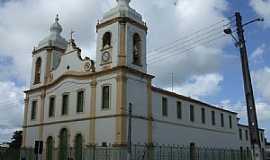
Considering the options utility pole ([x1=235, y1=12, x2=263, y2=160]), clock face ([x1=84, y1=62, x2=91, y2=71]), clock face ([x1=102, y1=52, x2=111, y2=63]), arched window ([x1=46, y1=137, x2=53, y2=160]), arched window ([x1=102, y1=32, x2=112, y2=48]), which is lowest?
arched window ([x1=46, y1=137, x2=53, y2=160])

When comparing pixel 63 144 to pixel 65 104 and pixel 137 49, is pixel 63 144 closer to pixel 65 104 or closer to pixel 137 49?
pixel 65 104

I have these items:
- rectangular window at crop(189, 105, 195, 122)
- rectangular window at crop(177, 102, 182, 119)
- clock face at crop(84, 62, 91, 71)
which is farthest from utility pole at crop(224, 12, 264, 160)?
rectangular window at crop(189, 105, 195, 122)

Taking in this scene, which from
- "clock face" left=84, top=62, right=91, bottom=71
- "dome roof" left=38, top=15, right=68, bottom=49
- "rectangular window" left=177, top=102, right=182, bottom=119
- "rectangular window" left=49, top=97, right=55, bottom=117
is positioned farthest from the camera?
"dome roof" left=38, top=15, right=68, bottom=49

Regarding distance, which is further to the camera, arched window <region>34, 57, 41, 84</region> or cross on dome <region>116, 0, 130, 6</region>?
arched window <region>34, 57, 41, 84</region>

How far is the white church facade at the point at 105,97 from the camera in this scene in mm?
29938

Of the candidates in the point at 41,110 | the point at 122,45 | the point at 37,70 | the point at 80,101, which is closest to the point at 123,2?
the point at 122,45

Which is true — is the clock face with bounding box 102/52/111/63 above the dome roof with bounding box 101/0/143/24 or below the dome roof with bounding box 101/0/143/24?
below

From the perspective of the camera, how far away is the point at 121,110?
28875 mm

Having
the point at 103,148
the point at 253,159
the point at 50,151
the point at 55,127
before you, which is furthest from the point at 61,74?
the point at 253,159

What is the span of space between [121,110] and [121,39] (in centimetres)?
612

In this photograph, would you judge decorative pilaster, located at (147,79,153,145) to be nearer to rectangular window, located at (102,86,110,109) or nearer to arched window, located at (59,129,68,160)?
rectangular window, located at (102,86,110,109)

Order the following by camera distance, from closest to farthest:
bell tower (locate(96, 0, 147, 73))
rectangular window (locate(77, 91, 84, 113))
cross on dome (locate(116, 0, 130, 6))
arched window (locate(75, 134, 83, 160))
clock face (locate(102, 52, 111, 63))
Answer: bell tower (locate(96, 0, 147, 73)), clock face (locate(102, 52, 111, 63)), arched window (locate(75, 134, 83, 160)), cross on dome (locate(116, 0, 130, 6)), rectangular window (locate(77, 91, 84, 113))

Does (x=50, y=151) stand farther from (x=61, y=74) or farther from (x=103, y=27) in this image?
(x=103, y=27)

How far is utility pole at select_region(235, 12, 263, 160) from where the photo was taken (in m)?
15.6
